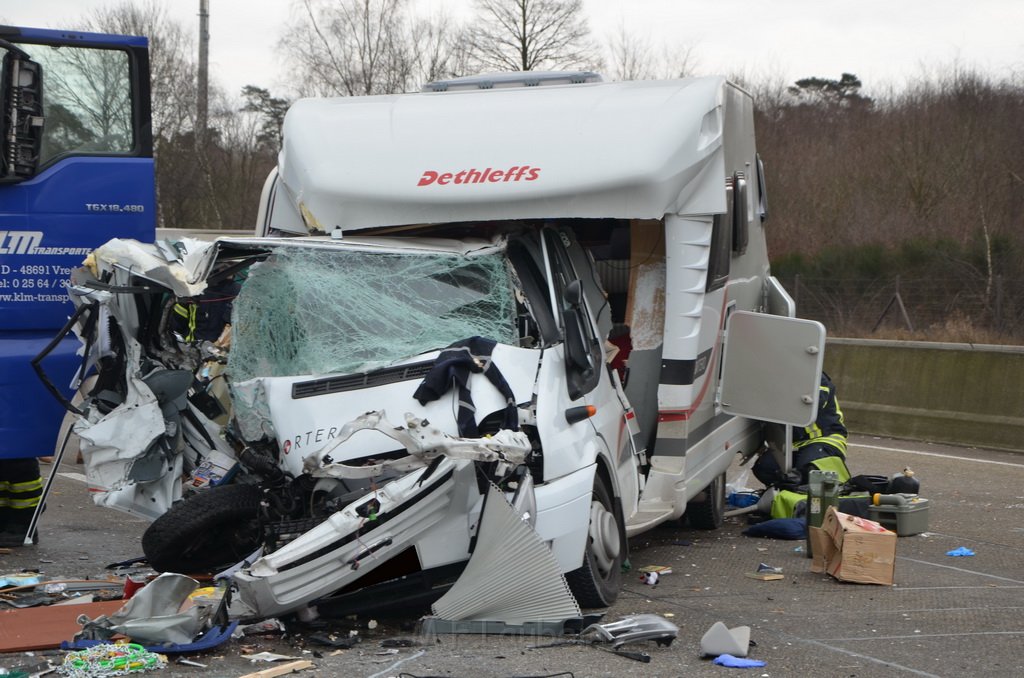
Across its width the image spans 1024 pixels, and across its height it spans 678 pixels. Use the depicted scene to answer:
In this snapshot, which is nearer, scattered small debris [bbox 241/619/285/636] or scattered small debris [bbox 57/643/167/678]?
scattered small debris [bbox 57/643/167/678]

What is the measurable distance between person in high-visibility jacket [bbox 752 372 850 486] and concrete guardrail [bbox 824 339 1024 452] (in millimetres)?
4587

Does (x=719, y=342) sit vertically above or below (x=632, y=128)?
Answer: below

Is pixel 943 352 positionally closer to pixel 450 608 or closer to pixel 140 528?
pixel 140 528

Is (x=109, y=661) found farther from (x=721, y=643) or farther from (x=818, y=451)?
(x=818, y=451)

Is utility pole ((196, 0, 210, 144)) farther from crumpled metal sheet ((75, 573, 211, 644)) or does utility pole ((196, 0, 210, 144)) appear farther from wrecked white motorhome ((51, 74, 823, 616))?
crumpled metal sheet ((75, 573, 211, 644))

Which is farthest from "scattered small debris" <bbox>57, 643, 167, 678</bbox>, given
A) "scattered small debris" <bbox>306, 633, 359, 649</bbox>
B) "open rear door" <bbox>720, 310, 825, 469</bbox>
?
"open rear door" <bbox>720, 310, 825, 469</bbox>

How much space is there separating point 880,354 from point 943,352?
1.02 m

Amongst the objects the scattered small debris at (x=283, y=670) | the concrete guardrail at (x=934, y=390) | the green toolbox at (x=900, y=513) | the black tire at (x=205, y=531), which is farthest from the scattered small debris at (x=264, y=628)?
the concrete guardrail at (x=934, y=390)

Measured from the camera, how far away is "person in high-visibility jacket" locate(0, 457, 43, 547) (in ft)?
28.1

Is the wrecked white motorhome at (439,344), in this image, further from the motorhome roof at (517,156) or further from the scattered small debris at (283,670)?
the scattered small debris at (283,670)

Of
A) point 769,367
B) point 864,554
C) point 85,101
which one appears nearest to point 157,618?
point 864,554

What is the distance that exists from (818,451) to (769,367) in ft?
4.60

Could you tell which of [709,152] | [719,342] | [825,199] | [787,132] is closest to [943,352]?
[719,342]

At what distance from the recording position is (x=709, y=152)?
7.64m
